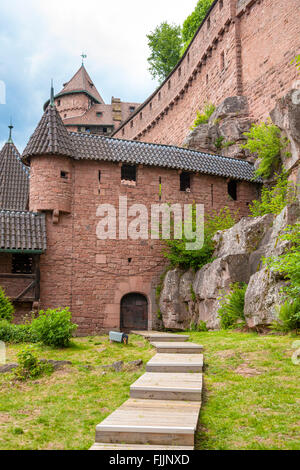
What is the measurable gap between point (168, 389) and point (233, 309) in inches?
255

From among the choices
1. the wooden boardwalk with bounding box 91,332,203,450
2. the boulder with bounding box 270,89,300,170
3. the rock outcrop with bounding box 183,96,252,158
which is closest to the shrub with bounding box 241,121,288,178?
the boulder with bounding box 270,89,300,170

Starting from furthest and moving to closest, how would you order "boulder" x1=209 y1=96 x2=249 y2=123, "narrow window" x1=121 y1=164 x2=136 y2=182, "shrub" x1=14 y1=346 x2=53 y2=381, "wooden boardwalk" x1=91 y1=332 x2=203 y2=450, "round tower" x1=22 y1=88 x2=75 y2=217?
"boulder" x1=209 y1=96 x2=249 y2=123 < "narrow window" x1=121 y1=164 x2=136 y2=182 < "round tower" x1=22 y1=88 x2=75 y2=217 < "shrub" x1=14 y1=346 x2=53 y2=381 < "wooden boardwalk" x1=91 y1=332 x2=203 y2=450

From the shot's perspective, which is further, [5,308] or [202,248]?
[202,248]

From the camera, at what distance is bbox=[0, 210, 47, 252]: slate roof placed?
1461 centimetres

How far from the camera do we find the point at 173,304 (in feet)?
52.9

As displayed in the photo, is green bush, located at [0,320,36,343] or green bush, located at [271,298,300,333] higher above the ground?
green bush, located at [271,298,300,333]

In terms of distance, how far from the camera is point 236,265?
517 inches

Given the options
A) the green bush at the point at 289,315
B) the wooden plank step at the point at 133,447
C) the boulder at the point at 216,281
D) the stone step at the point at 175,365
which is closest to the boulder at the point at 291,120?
the boulder at the point at 216,281

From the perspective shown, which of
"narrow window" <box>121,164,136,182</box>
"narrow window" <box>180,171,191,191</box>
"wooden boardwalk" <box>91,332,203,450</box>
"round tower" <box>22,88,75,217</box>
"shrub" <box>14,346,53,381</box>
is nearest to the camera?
"wooden boardwalk" <box>91,332,203,450</box>

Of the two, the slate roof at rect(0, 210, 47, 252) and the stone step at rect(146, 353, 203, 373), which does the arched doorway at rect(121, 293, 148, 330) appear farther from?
the stone step at rect(146, 353, 203, 373)

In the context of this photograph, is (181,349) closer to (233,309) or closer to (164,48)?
(233,309)

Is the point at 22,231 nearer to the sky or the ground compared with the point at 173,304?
nearer to the sky

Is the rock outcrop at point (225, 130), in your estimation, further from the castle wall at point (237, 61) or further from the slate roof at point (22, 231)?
the slate roof at point (22, 231)

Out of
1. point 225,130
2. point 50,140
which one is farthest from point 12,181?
point 225,130
